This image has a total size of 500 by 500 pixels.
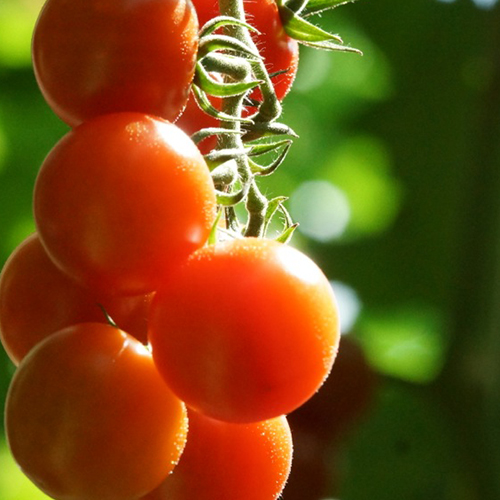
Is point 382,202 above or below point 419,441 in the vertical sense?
above

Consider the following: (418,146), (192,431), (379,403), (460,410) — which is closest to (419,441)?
(379,403)

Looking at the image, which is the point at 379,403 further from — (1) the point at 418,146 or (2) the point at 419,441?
(1) the point at 418,146

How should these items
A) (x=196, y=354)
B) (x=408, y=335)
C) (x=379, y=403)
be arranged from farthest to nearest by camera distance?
(x=408, y=335) → (x=379, y=403) → (x=196, y=354)

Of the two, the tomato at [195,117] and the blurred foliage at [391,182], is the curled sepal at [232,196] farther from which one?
the blurred foliage at [391,182]

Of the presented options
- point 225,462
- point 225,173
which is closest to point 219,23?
point 225,173

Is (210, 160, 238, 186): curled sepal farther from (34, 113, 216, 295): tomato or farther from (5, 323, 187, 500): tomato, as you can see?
(5, 323, 187, 500): tomato

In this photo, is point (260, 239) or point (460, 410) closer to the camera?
point (260, 239)

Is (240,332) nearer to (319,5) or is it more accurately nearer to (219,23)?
(219,23)

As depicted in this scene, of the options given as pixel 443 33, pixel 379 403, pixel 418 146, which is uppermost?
pixel 443 33

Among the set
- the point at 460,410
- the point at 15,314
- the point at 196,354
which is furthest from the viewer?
the point at 460,410
